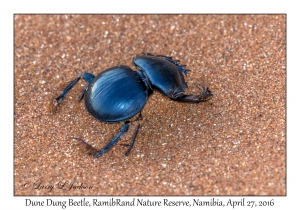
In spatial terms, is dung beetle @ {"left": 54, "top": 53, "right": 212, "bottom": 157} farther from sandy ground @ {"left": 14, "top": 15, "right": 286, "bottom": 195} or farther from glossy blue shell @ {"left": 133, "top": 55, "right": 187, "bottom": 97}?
sandy ground @ {"left": 14, "top": 15, "right": 286, "bottom": 195}

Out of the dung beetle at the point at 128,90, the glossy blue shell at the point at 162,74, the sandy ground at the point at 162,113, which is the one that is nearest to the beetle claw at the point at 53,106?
the sandy ground at the point at 162,113

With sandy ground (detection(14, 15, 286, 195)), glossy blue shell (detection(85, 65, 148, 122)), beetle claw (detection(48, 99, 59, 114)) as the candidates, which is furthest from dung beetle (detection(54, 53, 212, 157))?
sandy ground (detection(14, 15, 286, 195))

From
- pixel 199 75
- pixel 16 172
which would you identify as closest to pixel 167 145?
pixel 199 75

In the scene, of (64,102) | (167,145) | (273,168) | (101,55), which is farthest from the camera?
(101,55)

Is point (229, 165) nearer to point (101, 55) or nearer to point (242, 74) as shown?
point (242, 74)

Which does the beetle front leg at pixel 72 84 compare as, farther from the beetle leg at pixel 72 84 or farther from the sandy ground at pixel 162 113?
the sandy ground at pixel 162 113

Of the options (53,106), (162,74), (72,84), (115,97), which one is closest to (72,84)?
(72,84)

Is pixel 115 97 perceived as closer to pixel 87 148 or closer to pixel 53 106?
pixel 87 148
